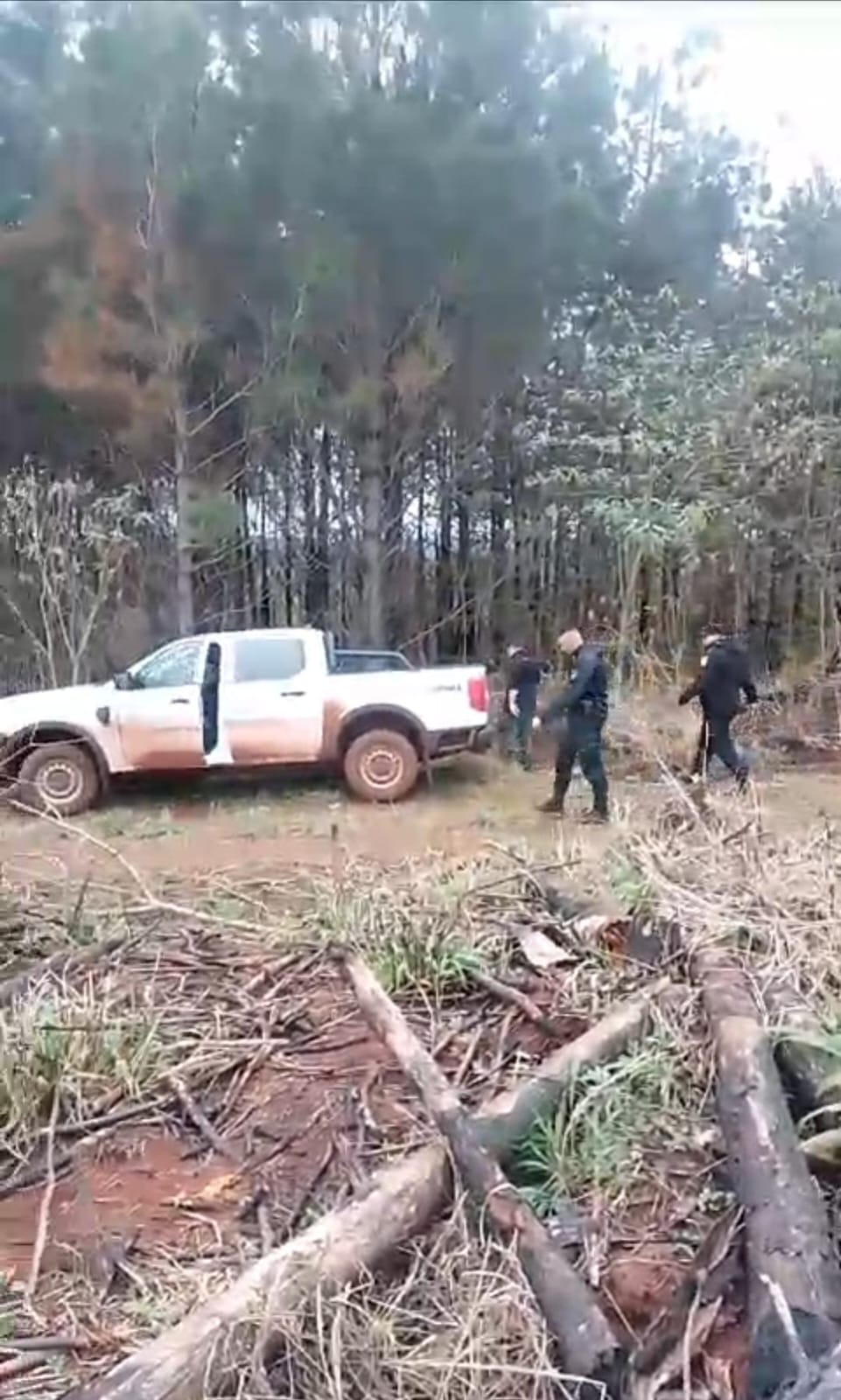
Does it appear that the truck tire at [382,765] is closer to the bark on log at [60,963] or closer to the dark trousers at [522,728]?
the dark trousers at [522,728]

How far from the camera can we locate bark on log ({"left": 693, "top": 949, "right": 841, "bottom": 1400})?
108cm

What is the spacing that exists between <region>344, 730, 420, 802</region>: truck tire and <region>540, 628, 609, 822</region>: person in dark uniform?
546 millimetres

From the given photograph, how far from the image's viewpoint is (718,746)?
370 cm

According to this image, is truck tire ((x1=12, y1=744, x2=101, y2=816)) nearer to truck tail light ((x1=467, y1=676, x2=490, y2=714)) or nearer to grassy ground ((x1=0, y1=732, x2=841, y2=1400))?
grassy ground ((x1=0, y1=732, x2=841, y2=1400))

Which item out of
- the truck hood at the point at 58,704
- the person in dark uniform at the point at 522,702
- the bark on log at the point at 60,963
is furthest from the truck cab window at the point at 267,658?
the bark on log at the point at 60,963

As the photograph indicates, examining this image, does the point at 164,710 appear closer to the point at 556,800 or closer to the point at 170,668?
the point at 170,668

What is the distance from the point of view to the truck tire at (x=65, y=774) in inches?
158

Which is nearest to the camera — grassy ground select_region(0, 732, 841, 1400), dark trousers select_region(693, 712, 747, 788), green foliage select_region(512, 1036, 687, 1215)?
grassy ground select_region(0, 732, 841, 1400)

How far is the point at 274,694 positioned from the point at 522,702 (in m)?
0.87

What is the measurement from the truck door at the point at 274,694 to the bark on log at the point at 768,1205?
2.62 metres

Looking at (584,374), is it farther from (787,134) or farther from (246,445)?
(787,134)

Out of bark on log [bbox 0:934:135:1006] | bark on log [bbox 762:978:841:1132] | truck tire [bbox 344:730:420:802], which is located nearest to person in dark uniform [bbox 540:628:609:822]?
truck tire [bbox 344:730:420:802]

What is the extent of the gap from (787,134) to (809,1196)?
6.85 ft

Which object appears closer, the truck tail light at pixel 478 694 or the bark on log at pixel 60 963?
the bark on log at pixel 60 963
